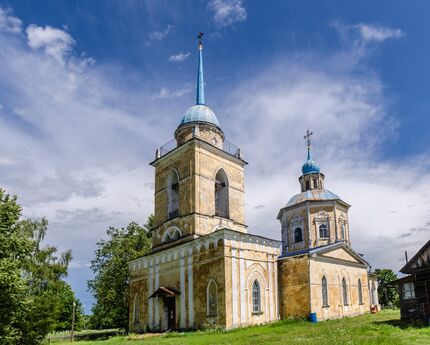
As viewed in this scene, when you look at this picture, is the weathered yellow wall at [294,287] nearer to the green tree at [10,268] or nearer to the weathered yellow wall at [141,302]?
the weathered yellow wall at [141,302]

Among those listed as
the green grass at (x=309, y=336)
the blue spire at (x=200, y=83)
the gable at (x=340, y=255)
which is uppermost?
the blue spire at (x=200, y=83)

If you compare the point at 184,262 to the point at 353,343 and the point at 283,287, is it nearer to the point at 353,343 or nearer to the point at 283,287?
the point at 283,287

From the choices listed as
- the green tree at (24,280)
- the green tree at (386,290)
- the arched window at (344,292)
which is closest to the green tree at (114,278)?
the green tree at (24,280)

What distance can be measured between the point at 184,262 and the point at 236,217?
18.3ft

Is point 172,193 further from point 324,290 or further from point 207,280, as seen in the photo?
point 324,290

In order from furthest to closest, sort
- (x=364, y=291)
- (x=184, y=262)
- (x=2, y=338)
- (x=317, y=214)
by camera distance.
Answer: (x=317, y=214) < (x=364, y=291) < (x=184, y=262) < (x=2, y=338)

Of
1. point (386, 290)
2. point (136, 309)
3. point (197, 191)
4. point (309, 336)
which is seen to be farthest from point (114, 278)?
point (386, 290)

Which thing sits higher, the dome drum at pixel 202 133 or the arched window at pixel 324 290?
the dome drum at pixel 202 133

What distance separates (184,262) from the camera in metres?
25.4

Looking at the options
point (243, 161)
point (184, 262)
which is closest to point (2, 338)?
point (184, 262)

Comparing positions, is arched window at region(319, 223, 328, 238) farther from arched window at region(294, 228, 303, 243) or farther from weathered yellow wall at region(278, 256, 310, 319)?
weathered yellow wall at region(278, 256, 310, 319)

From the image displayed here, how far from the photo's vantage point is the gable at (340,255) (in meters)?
27.3

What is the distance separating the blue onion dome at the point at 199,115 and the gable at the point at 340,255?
1219 cm

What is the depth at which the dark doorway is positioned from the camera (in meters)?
25.7
